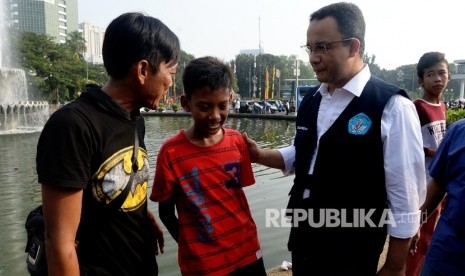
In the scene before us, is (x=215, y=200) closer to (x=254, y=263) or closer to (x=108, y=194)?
(x=254, y=263)

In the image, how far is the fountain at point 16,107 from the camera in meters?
21.8

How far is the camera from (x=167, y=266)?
4.59m

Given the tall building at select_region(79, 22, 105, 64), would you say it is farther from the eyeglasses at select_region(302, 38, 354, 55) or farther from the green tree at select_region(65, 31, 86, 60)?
the eyeglasses at select_region(302, 38, 354, 55)

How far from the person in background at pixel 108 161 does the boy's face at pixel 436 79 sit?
268cm

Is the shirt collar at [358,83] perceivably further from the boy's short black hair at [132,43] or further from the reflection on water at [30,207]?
the reflection on water at [30,207]

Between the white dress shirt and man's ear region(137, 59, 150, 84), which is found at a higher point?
man's ear region(137, 59, 150, 84)

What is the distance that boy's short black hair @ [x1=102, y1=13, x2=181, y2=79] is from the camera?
162cm

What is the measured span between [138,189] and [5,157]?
1275cm

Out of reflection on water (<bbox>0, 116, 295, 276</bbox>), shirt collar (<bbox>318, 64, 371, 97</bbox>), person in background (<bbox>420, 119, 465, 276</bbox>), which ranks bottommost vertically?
reflection on water (<bbox>0, 116, 295, 276</bbox>)

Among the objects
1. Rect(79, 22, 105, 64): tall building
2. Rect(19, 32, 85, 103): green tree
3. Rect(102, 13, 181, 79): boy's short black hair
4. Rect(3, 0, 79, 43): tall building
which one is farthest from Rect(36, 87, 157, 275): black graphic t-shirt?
Rect(79, 22, 105, 64): tall building

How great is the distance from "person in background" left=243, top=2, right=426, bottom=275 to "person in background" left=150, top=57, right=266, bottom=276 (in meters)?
0.34

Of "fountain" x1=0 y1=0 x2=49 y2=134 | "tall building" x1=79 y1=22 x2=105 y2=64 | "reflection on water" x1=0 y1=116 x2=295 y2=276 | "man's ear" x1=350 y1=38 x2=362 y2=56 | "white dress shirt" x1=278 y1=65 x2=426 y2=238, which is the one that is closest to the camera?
"white dress shirt" x1=278 y1=65 x2=426 y2=238

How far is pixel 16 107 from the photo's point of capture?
2289 centimetres

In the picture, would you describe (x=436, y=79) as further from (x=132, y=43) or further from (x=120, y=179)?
(x=120, y=179)
